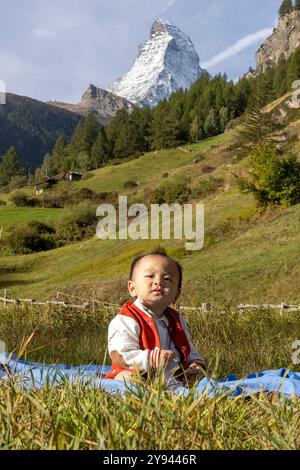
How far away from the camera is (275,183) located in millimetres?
36219

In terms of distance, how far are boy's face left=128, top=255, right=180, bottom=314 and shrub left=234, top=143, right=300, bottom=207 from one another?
33068mm

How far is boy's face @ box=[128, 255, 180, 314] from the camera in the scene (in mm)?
3779

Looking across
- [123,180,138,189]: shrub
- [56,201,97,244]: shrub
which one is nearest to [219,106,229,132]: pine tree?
[123,180,138,189]: shrub

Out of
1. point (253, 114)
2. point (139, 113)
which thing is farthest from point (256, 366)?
point (139, 113)

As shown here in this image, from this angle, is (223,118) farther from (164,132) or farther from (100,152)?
(100,152)

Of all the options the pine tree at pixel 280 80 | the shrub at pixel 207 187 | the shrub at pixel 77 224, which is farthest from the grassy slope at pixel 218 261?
the pine tree at pixel 280 80

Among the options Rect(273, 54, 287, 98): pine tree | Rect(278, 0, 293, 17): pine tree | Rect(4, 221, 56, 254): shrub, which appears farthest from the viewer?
Rect(278, 0, 293, 17): pine tree

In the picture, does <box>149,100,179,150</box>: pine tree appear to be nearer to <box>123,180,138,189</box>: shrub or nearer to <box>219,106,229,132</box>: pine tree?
<box>219,106,229,132</box>: pine tree

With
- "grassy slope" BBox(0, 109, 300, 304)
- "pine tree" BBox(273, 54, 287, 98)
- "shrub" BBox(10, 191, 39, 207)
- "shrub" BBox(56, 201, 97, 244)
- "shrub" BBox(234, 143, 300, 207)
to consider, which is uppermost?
"pine tree" BBox(273, 54, 287, 98)

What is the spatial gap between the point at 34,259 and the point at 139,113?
87640 millimetres

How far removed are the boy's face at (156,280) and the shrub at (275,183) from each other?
33.1 meters

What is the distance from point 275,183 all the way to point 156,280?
3374cm

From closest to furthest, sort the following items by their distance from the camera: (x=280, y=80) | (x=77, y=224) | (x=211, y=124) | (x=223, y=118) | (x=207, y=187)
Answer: (x=207, y=187), (x=77, y=224), (x=280, y=80), (x=211, y=124), (x=223, y=118)

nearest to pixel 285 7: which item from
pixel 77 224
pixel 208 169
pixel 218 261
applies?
pixel 208 169
